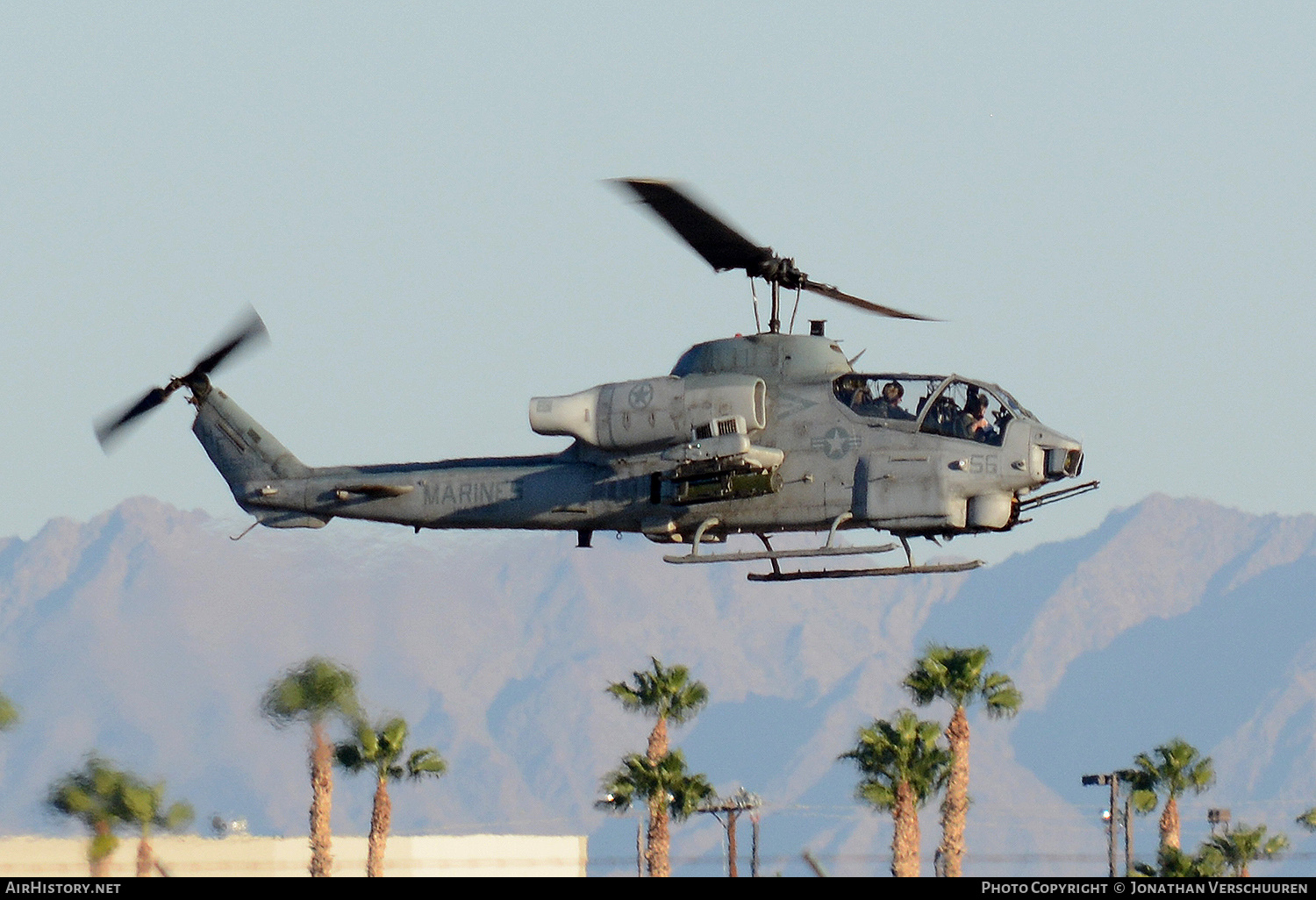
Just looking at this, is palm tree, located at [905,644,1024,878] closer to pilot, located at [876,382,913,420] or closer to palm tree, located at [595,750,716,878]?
palm tree, located at [595,750,716,878]

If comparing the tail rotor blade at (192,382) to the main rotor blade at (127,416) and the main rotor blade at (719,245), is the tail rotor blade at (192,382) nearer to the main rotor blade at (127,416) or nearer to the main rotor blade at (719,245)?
the main rotor blade at (127,416)

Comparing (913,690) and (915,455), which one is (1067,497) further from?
(913,690)

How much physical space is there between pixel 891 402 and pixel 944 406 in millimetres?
789

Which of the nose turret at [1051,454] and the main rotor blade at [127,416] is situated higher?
the main rotor blade at [127,416]

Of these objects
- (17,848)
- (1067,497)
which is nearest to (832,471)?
(1067,497)

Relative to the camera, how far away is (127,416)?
37.9 meters

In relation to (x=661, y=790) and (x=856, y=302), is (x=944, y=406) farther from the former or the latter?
(x=661, y=790)

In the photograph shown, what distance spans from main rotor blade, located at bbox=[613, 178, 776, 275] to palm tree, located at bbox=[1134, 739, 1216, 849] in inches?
1639

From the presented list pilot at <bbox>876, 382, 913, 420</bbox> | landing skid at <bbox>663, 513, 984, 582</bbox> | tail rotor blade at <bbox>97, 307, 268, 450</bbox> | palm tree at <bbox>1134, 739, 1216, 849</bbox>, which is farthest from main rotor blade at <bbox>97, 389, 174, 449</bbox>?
palm tree at <bbox>1134, 739, 1216, 849</bbox>

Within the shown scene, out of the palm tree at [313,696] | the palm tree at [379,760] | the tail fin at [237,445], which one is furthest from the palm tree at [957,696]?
the tail fin at [237,445]

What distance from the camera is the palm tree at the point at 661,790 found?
58219 mm

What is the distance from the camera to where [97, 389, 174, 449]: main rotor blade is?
3784cm

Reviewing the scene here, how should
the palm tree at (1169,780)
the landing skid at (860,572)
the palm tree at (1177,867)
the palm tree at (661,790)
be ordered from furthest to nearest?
the palm tree at (1169,780) < the palm tree at (661,790) < the palm tree at (1177,867) < the landing skid at (860,572)
